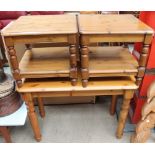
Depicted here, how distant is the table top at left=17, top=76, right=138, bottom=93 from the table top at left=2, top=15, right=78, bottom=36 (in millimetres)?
314

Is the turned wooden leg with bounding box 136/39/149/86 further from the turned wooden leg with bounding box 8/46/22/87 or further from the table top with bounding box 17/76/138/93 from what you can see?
the turned wooden leg with bounding box 8/46/22/87

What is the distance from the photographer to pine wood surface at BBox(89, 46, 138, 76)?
931 millimetres

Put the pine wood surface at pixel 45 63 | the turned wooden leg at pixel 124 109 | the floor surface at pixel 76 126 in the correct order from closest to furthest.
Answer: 1. the pine wood surface at pixel 45 63
2. the turned wooden leg at pixel 124 109
3. the floor surface at pixel 76 126

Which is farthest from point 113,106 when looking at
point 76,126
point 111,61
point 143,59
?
point 143,59

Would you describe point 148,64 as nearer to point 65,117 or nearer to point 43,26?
point 43,26

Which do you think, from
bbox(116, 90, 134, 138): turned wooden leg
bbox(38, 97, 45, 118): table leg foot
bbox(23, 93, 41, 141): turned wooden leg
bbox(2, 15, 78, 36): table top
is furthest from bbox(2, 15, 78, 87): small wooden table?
bbox(38, 97, 45, 118): table leg foot

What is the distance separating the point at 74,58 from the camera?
2.84ft

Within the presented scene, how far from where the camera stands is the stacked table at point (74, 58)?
80 cm

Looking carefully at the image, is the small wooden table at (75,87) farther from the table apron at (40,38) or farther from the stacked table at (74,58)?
the table apron at (40,38)

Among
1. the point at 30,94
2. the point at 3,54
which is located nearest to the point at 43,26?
the point at 30,94

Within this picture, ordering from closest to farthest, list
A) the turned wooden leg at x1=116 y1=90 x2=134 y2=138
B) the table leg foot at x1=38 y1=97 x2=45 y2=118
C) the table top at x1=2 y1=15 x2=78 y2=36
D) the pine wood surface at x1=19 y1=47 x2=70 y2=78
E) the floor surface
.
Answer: the table top at x1=2 y1=15 x2=78 y2=36
the pine wood surface at x1=19 y1=47 x2=70 y2=78
the turned wooden leg at x1=116 y1=90 x2=134 y2=138
the floor surface
the table leg foot at x1=38 y1=97 x2=45 y2=118

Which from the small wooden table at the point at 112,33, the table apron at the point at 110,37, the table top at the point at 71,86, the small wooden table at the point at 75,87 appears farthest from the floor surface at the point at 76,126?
the table apron at the point at 110,37

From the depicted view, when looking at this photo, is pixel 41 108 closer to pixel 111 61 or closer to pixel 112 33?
pixel 111 61
